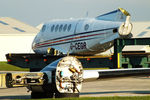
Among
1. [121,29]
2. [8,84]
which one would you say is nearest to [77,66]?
[8,84]

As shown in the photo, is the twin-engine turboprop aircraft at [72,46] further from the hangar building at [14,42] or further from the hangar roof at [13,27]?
the hangar roof at [13,27]

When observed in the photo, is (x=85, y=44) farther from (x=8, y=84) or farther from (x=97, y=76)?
(x=8, y=84)

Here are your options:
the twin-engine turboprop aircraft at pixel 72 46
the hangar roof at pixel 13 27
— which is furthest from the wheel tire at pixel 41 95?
the hangar roof at pixel 13 27

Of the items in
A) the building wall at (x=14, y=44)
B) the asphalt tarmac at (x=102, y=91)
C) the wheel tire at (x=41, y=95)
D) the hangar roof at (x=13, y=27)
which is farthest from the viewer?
the hangar roof at (x=13, y=27)

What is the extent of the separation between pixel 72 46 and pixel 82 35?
3.97 feet

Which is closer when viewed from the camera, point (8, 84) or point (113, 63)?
point (8, 84)

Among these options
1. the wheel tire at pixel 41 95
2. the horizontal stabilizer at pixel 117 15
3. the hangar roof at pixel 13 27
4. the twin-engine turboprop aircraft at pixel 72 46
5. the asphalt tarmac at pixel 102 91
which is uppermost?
the hangar roof at pixel 13 27

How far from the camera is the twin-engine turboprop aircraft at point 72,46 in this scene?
1472cm

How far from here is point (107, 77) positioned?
53.4ft

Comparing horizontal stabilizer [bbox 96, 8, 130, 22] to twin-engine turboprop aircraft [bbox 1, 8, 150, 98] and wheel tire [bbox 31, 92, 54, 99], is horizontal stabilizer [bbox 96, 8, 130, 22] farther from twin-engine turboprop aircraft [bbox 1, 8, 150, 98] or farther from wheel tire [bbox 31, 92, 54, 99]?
wheel tire [bbox 31, 92, 54, 99]

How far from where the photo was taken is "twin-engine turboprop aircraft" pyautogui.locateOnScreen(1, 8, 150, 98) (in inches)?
579

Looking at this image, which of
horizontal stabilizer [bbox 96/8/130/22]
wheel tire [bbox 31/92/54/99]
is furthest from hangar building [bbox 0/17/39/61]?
wheel tire [bbox 31/92/54/99]

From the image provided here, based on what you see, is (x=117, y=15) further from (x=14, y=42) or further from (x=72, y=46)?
(x=14, y=42)

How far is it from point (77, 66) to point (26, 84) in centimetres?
169
